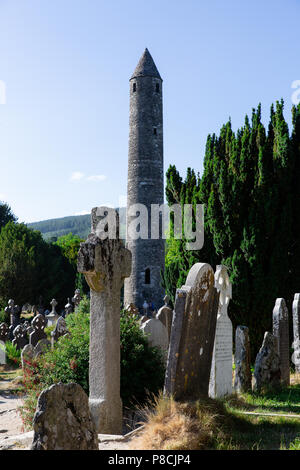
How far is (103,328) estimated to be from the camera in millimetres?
5449

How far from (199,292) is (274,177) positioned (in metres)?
6.02

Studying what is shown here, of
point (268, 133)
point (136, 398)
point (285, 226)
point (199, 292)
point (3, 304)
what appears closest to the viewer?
point (199, 292)

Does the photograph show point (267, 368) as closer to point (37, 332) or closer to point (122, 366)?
point (122, 366)

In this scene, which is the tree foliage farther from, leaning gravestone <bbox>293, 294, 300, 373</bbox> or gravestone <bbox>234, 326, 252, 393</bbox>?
gravestone <bbox>234, 326, 252, 393</bbox>

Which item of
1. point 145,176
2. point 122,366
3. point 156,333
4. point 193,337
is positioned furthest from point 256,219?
point 145,176

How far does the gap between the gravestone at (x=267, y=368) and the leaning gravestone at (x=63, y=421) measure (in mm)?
4519

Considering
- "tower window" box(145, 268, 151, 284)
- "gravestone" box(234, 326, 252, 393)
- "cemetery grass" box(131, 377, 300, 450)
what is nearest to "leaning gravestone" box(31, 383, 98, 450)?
"cemetery grass" box(131, 377, 300, 450)

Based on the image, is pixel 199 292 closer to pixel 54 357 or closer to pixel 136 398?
pixel 136 398

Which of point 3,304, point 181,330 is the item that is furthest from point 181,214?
point 3,304

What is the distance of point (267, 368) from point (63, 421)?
491cm

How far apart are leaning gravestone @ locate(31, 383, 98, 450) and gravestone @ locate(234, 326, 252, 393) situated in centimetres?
439

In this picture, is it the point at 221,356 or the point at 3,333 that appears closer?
the point at 221,356
